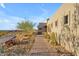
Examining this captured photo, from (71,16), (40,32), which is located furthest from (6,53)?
(71,16)

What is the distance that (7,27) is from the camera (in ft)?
10.5

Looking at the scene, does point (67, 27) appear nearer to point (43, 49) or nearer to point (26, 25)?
point (43, 49)

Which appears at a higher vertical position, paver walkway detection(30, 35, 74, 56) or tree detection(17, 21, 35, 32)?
tree detection(17, 21, 35, 32)

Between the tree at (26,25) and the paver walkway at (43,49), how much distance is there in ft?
0.57

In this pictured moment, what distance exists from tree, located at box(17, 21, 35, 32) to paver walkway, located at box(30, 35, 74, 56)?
175 mm

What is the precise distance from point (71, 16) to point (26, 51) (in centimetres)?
88

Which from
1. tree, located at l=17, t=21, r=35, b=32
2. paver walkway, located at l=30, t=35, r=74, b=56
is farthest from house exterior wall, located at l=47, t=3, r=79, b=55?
tree, located at l=17, t=21, r=35, b=32

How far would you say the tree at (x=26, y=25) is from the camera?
10.5ft

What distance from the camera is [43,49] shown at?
3219mm

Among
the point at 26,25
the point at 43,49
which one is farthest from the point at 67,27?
the point at 26,25

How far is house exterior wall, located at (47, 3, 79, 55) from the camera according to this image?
315 cm

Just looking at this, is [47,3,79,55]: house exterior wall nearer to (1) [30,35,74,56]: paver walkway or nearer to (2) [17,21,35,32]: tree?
(1) [30,35,74,56]: paver walkway

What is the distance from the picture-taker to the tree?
3212 millimetres

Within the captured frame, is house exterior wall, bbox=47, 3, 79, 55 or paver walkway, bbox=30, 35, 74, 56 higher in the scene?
house exterior wall, bbox=47, 3, 79, 55
